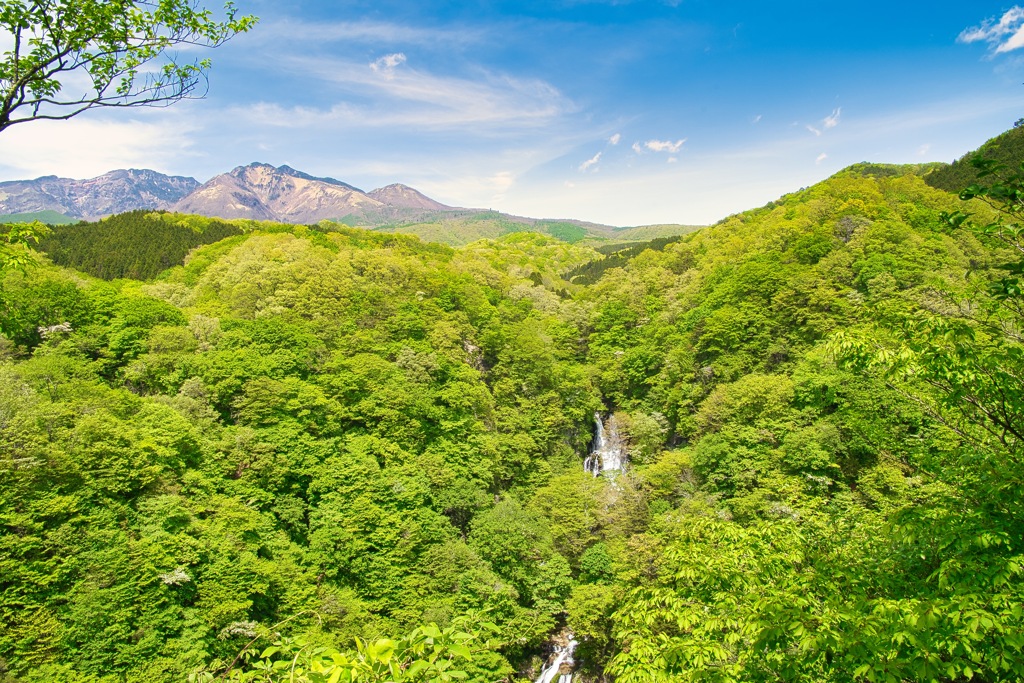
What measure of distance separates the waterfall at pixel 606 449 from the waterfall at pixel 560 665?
12.9 m

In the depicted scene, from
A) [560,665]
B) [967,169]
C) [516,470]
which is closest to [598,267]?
[967,169]

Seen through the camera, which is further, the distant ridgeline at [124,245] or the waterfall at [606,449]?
the distant ridgeline at [124,245]

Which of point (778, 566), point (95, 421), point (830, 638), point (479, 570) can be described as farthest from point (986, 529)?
point (95, 421)

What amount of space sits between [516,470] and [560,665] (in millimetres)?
12204

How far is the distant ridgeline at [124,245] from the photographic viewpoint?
4731cm

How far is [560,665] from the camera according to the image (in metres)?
21.7

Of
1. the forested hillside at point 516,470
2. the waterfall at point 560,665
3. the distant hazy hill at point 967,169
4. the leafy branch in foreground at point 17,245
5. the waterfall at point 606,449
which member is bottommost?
the waterfall at point 560,665

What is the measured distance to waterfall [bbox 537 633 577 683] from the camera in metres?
21.0

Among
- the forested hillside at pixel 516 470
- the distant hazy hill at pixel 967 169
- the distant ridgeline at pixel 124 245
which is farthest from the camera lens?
the distant ridgeline at pixel 124 245

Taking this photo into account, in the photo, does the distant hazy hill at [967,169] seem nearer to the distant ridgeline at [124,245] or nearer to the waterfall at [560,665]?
the waterfall at [560,665]

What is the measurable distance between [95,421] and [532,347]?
2697cm

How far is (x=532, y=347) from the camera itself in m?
37.8

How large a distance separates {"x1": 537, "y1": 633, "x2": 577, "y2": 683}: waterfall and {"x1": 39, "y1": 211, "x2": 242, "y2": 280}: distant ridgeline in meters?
53.2

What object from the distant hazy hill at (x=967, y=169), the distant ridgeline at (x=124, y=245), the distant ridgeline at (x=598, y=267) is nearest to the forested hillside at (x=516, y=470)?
the distant ridgeline at (x=124, y=245)
